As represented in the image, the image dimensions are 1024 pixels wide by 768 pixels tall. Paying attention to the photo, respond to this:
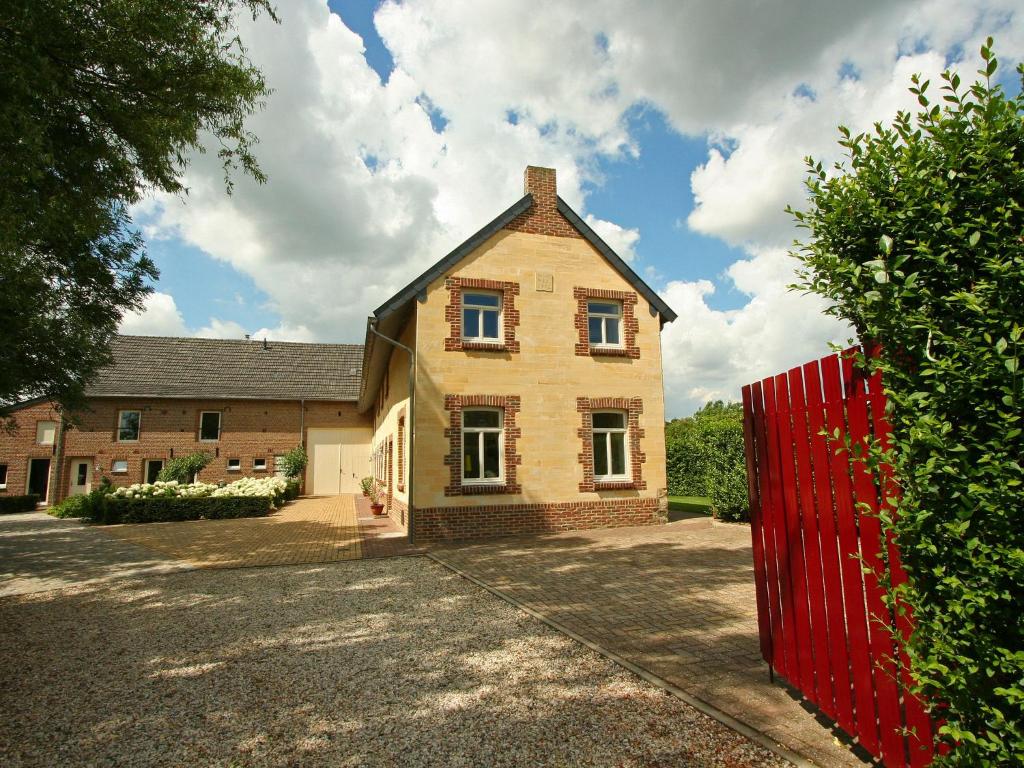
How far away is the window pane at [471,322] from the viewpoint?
13070mm

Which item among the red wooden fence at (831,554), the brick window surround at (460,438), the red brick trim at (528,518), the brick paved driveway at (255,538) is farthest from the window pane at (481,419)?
the red wooden fence at (831,554)

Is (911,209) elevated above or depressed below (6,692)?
above

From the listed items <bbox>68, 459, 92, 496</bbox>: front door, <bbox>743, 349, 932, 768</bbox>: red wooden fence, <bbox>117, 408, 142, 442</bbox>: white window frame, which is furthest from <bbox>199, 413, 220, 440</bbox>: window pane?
<bbox>743, 349, 932, 768</bbox>: red wooden fence

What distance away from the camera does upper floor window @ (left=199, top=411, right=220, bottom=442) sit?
28.4 metres

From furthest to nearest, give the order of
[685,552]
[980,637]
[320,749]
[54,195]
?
[685,552] < [54,195] < [320,749] < [980,637]

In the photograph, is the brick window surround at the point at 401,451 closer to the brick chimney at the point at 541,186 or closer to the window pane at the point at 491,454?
the window pane at the point at 491,454

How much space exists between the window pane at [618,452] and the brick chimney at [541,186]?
5876 millimetres

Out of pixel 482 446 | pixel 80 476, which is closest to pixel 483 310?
pixel 482 446

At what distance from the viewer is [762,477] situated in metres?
4.07

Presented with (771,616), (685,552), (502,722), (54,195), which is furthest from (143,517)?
(771,616)

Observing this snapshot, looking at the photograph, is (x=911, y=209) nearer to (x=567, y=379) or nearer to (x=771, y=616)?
(x=771, y=616)

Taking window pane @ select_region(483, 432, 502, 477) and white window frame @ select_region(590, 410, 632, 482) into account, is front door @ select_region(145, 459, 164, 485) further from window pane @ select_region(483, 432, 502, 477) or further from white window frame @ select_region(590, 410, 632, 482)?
white window frame @ select_region(590, 410, 632, 482)

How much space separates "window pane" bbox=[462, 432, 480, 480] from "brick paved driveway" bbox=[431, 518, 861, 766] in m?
1.67

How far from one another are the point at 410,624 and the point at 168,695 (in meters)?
2.30
